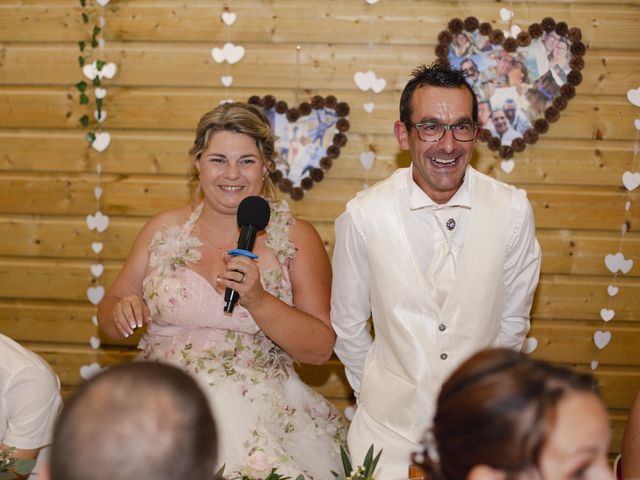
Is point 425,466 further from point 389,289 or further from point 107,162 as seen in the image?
point 107,162

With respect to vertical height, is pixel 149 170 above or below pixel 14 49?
below

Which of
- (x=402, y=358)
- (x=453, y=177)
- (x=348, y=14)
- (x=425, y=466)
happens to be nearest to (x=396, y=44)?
(x=348, y=14)

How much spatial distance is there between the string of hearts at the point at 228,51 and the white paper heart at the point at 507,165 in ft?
4.01

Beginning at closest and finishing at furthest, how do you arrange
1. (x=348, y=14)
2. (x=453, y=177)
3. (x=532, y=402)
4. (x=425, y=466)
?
(x=532, y=402), (x=425, y=466), (x=453, y=177), (x=348, y=14)

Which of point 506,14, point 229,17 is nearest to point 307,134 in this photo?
point 229,17

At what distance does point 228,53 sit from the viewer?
3561 millimetres

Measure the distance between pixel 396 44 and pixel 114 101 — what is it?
4.17ft

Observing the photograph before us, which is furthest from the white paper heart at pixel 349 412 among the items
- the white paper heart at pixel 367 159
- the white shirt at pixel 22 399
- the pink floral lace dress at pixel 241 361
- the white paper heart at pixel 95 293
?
the white shirt at pixel 22 399

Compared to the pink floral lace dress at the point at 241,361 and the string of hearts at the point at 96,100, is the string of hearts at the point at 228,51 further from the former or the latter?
the pink floral lace dress at the point at 241,361

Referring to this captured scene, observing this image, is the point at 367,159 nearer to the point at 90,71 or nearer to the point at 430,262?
the point at 430,262

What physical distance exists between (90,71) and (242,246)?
165cm

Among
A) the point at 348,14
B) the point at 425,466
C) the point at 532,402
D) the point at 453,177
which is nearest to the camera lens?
the point at 532,402

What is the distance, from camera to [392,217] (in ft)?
8.60

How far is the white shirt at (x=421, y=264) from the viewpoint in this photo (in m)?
2.59
